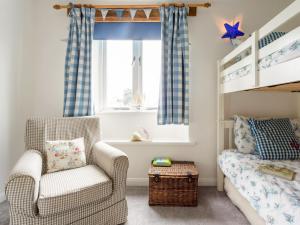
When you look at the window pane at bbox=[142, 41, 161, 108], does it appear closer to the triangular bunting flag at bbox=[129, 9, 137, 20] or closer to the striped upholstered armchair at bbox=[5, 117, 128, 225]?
the triangular bunting flag at bbox=[129, 9, 137, 20]

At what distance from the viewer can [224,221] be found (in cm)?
178

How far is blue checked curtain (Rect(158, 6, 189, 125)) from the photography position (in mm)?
2400

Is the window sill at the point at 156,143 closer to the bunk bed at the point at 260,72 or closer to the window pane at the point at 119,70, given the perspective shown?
the bunk bed at the point at 260,72

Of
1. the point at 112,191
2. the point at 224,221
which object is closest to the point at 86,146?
the point at 112,191

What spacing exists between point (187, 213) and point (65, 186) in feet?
3.52

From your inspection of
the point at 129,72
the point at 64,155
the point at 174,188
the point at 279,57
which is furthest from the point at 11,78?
the point at 279,57

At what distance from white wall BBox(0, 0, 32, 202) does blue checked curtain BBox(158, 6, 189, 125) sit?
5.08ft

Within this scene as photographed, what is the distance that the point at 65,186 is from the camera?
1.52 m

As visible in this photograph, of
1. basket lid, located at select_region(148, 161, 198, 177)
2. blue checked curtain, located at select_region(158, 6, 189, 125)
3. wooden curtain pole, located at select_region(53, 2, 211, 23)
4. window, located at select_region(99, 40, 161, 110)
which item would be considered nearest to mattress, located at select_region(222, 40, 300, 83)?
blue checked curtain, located at select_region(158, 6, 189, 125)

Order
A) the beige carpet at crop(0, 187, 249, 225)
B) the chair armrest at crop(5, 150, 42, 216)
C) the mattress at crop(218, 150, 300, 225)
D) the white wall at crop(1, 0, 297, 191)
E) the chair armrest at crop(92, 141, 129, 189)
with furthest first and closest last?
the white wall at crop(1, 0, 297, 191) < the beige carpet at crop(0, 187, 249, 225) < the chair armrest at crop(92, 141, 129, 189) < the chair armrest at crop(5, 150, 42, 216) < the mattress at crop(218, 150, 300, 225)

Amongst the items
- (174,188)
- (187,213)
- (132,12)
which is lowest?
(187,213)

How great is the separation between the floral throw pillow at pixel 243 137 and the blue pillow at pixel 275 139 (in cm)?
6

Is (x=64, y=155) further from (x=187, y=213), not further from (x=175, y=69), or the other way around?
(x=175, y=69)

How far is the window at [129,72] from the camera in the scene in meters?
2.71
